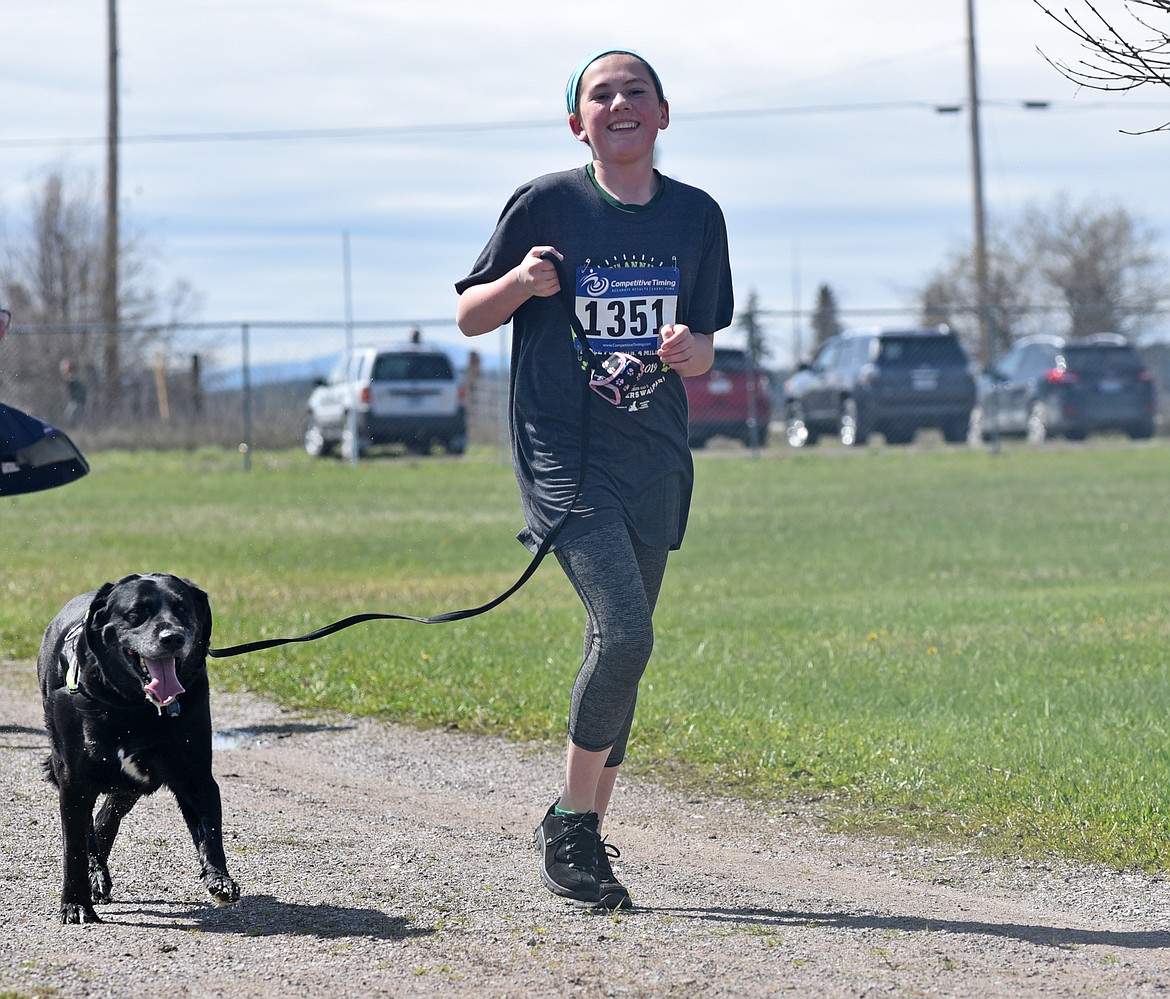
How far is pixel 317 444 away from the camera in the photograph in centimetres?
2491

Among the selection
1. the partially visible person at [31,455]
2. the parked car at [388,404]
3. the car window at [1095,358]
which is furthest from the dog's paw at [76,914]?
the car window at [1095,358]

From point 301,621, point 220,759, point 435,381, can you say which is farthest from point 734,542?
point 435,381

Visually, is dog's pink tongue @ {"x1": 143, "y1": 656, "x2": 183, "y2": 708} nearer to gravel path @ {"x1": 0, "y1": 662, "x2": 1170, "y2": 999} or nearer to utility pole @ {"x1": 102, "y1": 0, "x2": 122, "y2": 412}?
gravel path @ {"x1": 0, "y1": 662, "x2": 1170, "y2": 999}

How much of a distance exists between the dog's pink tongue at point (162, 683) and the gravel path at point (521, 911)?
58 cm

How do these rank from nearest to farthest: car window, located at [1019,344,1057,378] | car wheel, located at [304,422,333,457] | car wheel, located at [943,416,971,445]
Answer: car wheel, located at [304,422,333,457] < car wheel, located at [943,416,971,445] < car window, located at [1019,344,1057,378]

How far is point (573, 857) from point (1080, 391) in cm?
2355

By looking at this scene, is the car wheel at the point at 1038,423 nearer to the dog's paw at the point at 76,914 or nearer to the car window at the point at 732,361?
the car window at the point at 732,361

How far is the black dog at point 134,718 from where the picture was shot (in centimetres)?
405

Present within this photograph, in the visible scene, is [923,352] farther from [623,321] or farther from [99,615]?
[99,615]

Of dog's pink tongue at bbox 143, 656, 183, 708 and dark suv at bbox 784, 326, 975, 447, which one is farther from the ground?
dark suv at bbox 784, 326, 975, 447

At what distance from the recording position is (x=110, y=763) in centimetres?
409

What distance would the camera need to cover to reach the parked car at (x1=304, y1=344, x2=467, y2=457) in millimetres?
22406

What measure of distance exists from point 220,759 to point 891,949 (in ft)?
10.3

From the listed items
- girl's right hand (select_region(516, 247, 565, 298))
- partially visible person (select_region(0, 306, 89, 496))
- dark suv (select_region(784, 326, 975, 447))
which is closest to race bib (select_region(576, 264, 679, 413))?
girl's right hand (select_region(516, 247, 565, 298))
